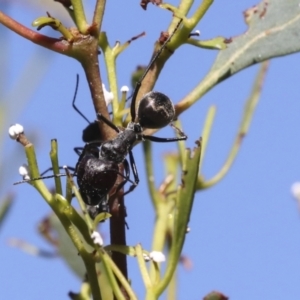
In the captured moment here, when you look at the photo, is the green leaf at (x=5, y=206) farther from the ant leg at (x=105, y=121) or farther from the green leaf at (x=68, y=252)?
the ant leg at (x=105, y=121)

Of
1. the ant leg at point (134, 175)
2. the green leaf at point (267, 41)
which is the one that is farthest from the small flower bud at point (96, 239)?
the green leaf at point (267, 41)

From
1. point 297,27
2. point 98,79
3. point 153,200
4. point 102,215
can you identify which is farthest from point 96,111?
point 297,27

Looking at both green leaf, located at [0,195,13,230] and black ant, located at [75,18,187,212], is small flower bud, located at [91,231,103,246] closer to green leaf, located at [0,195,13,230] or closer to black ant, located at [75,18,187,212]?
black ant, located at [75,18,187,212]

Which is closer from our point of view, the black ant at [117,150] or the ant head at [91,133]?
the black ant at [117,150]

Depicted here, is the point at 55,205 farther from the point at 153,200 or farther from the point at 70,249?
the point at 70,249

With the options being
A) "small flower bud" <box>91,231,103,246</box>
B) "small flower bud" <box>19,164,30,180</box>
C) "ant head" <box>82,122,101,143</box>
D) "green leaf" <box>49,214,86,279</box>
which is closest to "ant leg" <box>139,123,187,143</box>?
"ant head" <box>82,122,101,143</box>

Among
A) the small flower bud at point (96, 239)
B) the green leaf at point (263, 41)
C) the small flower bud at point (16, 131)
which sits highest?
the green leaf at point (263, 41)

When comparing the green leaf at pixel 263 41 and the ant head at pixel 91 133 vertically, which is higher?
the green leaf at pixel 263 41

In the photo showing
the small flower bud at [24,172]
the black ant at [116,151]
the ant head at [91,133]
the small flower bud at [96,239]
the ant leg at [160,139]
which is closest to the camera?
the small flower bud at [96,239]
